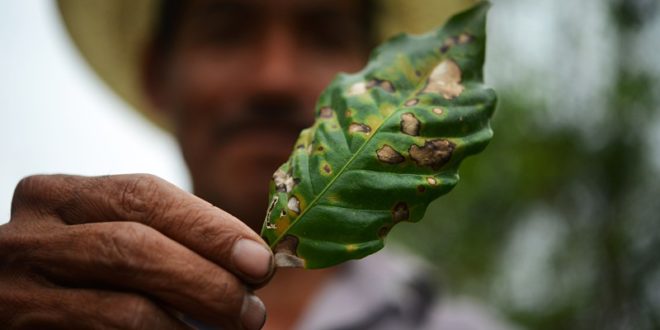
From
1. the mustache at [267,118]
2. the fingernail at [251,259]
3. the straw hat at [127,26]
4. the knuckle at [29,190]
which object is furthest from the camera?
the straw hat at [127,26]

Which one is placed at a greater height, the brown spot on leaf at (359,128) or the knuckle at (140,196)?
the brown spot on leaf at (359,128)

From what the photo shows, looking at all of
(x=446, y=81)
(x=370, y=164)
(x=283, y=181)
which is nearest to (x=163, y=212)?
Result: (x=283, y=181)

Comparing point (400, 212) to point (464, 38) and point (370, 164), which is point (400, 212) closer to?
point (370, 164)

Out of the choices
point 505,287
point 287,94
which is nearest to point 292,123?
point 287,94

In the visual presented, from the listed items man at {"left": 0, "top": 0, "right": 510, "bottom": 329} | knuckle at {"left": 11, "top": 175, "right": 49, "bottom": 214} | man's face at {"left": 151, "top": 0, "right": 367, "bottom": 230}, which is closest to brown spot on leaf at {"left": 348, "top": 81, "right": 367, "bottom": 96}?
man at {"left": 0, "top": 0, "right": 510, "bottom": 329}

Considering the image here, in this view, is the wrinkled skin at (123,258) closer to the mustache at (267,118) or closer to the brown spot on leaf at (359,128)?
the brown spot on leaf at (359,128)

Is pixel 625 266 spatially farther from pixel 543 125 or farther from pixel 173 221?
pixel 173 221

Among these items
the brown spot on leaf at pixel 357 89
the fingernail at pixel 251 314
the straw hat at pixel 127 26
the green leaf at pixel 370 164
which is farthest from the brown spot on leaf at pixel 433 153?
the straw hat at pixel 127 26
